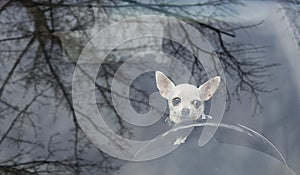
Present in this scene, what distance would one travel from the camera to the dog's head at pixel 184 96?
178cm

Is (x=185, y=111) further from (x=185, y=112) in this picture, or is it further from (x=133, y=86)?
(x=133, y=86)

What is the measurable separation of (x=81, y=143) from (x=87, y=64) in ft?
0.93

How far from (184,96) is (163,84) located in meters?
0.08

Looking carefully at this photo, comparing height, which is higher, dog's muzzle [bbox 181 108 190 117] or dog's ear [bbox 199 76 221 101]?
dog's ear [bbox 199 76 221 101]

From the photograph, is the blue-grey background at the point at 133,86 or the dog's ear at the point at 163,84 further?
the dog's ear at the point at 163,84

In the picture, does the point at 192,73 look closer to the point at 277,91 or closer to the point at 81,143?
the point at 277,91

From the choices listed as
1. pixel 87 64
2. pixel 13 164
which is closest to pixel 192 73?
pixel 87 64

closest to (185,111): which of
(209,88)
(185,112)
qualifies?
(185,112)

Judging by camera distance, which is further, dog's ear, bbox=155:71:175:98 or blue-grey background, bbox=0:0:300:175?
dog's ear, bbox=155:71:175:98

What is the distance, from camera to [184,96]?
5.90 feet

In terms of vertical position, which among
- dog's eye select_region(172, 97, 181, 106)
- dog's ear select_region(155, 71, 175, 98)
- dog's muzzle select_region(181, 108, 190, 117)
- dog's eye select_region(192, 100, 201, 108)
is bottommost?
dog's muzzle select_region(181, 108, 190, 117)

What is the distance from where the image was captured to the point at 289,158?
5.67 feet

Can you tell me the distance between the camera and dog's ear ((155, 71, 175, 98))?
1.79m

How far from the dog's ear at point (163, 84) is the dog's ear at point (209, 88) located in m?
0.10
